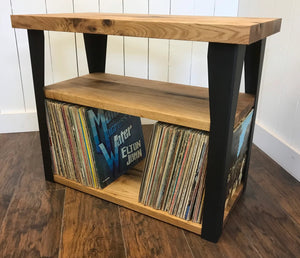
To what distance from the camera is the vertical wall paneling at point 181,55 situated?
1607 mm

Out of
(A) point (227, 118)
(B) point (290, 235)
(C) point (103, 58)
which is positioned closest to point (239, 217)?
(B) point (290, 235)

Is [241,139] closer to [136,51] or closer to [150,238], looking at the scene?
[150,238]

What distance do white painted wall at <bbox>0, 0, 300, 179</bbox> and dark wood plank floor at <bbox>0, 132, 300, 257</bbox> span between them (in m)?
0.26

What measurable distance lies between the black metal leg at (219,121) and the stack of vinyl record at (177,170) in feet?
0.09

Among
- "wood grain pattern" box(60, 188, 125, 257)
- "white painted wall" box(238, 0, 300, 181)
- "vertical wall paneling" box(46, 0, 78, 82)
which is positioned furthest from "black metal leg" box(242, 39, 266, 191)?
"vertical wall paneling" box(46, 0, 78, 82)

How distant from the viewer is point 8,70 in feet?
5.21

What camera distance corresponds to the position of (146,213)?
40.4 inches

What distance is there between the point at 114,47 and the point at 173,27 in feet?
3.06

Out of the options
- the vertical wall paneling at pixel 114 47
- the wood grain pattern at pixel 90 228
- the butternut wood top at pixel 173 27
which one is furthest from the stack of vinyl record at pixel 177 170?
the vertical wall paneling at pixel 114 47

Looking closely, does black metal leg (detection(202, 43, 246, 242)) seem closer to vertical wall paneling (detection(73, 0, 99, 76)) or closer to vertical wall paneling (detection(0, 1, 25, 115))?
vertical wall paneling (detection(73, 0, 99, 76))

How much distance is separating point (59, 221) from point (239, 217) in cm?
57

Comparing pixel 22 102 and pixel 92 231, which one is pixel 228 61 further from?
pixel 22 102

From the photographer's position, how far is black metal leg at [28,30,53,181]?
103 cm

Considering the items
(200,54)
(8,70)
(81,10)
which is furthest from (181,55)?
(8,70)
